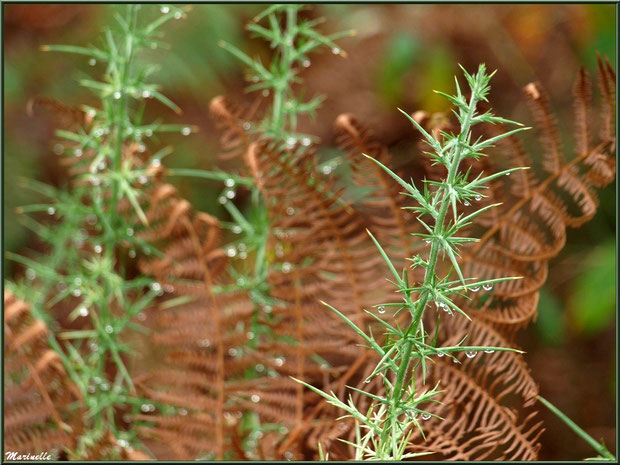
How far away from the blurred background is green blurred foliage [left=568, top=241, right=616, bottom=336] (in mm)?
58

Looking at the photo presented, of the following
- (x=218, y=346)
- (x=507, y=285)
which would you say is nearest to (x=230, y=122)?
(x=218, y=346)

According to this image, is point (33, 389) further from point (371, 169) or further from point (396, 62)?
point (396, 62)

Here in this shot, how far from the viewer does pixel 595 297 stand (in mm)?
1717

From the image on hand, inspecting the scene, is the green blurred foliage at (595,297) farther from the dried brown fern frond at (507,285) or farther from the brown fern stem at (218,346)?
the brown fern stem at (218,346)

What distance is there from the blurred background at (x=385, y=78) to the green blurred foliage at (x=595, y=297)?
0.06 m

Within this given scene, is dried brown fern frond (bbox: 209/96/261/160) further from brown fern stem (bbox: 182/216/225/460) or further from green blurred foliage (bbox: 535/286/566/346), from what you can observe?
green blurred foliage (bbox: 535/286/566/346)

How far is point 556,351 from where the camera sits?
204 centimetres

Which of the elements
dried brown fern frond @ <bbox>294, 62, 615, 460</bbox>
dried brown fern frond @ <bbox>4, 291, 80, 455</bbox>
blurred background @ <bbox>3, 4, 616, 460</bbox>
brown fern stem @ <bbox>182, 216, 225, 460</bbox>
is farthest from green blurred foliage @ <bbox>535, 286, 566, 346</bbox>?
dried brown fern frond @ <bbox>4, 291, 80, 455</bbox>

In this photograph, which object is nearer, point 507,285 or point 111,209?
point 507,285

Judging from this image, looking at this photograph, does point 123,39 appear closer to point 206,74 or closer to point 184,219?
point 184,219

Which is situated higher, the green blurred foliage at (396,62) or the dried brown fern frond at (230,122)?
the green blurred foliage at (396,62)

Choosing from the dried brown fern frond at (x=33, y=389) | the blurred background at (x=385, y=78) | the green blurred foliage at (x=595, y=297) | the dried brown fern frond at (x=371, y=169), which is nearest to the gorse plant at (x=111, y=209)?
the dried brown fern frond at (x=33, y=389)

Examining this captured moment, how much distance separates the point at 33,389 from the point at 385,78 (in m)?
1.47

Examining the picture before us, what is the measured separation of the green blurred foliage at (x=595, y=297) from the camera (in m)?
1.70
